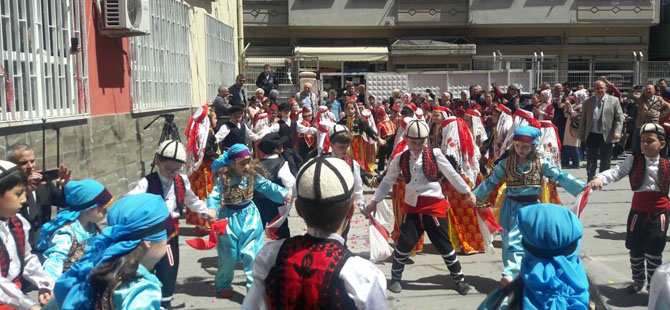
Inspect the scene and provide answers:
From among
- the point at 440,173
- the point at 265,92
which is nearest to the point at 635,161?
the point at 440,173

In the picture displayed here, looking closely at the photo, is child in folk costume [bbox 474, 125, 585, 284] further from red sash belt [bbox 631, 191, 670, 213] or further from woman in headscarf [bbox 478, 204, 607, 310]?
woman in headscarf [bbox 478, 204, 607, 310]

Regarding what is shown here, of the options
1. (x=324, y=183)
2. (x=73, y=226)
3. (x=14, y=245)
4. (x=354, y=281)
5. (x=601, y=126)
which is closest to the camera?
(x=354, y=281)

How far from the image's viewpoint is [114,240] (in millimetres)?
3203

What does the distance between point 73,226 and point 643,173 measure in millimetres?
4573

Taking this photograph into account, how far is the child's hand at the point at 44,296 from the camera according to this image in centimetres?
371

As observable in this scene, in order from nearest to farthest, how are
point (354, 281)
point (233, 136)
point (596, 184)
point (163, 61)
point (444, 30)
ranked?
point (354, 281)
point (596, 184)
point (233, 136)
point (163, 61)
point (444, 30)

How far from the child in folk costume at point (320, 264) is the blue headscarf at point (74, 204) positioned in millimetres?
1717

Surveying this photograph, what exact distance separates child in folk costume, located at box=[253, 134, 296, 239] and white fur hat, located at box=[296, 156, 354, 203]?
3530 millimetres

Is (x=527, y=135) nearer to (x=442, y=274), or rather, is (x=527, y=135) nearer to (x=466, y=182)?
(x=442, y=274)

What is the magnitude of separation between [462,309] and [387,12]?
92.8 feet

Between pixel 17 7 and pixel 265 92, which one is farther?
pixel 265 92

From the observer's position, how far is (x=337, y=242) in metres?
2.89

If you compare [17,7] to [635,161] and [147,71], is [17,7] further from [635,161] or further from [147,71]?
[635,161]

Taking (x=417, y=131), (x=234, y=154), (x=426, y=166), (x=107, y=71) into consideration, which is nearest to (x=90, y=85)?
(x=107, y=71)
